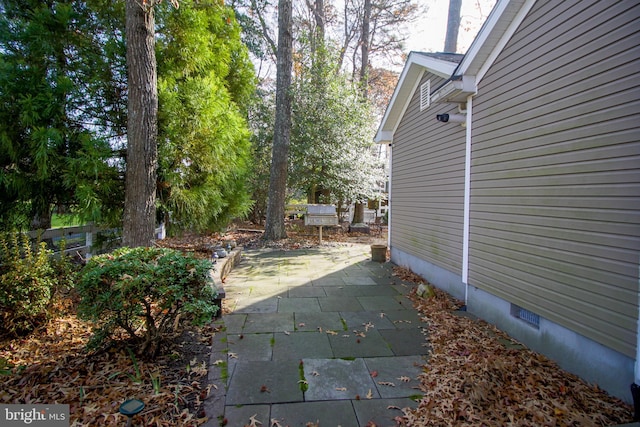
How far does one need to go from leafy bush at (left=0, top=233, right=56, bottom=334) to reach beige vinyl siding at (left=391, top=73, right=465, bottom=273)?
4.78 m

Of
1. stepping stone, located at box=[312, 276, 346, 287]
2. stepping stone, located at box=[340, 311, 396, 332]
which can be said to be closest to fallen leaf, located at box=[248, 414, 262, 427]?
stepping stone, located at box=[340, 311, 396, 332]

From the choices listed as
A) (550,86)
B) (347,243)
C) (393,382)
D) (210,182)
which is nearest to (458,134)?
(550,86)

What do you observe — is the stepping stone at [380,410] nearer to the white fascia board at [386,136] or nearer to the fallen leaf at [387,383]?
the fallen leaf at [387,383]

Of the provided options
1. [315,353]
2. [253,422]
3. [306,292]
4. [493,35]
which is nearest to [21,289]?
[253,422]

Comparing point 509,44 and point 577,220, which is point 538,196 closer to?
point 577,220

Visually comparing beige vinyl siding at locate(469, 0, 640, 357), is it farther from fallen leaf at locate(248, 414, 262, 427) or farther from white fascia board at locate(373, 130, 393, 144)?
white fascia board at locate(373, 130, 393, 144)

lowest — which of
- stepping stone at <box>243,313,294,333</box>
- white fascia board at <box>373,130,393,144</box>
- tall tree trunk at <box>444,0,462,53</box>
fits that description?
stepping stone at <box>243,313,294,333</box>

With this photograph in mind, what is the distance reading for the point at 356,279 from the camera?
5.82m

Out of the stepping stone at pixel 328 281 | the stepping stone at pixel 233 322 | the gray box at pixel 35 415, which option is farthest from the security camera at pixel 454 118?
the gray box at pixel 35 415

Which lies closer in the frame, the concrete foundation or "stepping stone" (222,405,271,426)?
"stepping stone" (222,405,271,426)

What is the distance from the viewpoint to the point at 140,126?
4602 mm

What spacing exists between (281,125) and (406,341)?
7.32m

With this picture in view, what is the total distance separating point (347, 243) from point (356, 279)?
160 inches

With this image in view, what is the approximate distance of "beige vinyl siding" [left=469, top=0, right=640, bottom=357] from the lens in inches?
89.6
